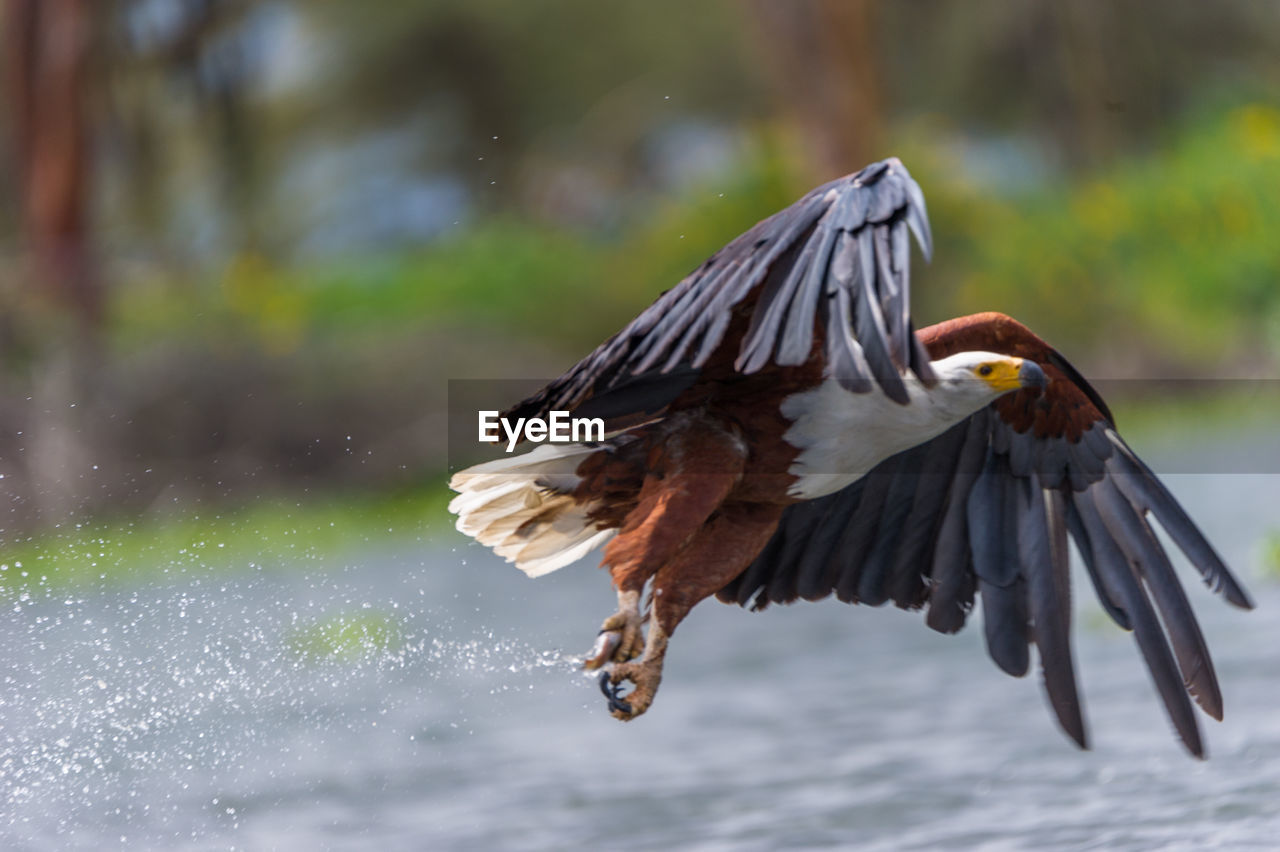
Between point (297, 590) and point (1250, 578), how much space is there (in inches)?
193

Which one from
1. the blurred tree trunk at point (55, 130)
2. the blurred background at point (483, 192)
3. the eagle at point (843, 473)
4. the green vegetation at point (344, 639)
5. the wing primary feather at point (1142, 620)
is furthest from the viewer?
the blurred tree trunk at point (55, 130)

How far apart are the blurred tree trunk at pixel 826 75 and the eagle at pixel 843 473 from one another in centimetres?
1018

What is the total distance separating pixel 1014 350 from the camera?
15.0 feet

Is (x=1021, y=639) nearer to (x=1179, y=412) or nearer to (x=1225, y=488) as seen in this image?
(x=1225, y=488)

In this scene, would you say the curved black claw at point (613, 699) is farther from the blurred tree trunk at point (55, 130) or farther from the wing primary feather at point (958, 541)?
the blurred tree trunk at point (55, 130)

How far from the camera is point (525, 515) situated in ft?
15.3

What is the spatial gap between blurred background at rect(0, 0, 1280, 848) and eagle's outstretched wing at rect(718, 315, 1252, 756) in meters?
1.74

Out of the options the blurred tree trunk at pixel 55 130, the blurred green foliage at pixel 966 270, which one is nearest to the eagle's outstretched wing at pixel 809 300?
the blurred green foliage at pixel 966 270

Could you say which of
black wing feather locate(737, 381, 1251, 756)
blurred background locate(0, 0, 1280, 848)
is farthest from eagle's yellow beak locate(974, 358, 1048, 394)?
blurred background locate(0, 0, 1280, 848)

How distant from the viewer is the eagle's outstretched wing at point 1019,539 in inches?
181

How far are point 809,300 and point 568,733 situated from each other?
397 cm

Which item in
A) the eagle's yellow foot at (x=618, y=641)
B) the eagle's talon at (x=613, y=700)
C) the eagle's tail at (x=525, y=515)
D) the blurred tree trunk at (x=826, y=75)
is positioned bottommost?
the eagle's talon at (x=613, y=700)

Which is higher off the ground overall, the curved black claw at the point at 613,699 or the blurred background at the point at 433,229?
the blurred background at the point at 433,229

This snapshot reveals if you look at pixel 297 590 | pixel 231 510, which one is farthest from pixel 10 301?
pixel 297 590
